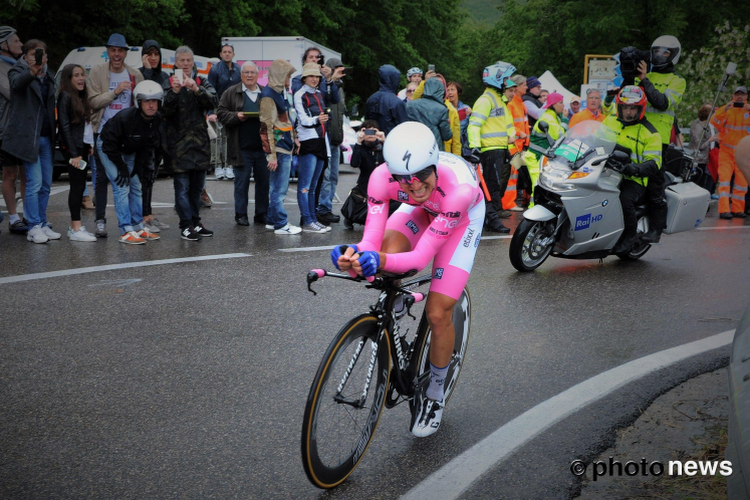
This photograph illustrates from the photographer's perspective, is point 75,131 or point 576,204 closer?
point 576,204

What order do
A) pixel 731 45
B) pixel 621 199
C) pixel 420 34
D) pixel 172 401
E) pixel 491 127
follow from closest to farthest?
pixel 172 401 < pixel 621 199 < pixel 491 127 < pixel 731 45 < pixel 420 34

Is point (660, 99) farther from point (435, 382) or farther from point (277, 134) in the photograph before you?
point (435, 382)

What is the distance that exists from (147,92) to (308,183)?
2.39 meters

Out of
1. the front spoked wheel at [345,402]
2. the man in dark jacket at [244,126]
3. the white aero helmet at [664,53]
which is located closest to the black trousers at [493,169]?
the white aero helmet at [664,53]

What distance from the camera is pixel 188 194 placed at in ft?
33.8

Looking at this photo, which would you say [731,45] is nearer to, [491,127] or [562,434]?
[491,127]

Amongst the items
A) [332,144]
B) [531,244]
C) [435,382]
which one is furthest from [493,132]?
[435,382]

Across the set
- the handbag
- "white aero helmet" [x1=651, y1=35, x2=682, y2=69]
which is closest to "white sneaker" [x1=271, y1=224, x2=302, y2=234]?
the handbag

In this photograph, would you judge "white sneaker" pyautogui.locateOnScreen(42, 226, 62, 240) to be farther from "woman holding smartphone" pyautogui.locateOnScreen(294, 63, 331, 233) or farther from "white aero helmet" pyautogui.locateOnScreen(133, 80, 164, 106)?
"woman holding smartphone" pyautogui.locateOnScreen(294, 63, 331, 233)

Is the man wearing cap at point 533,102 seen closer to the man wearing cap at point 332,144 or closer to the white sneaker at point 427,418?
the man wearing cap at point 332,144

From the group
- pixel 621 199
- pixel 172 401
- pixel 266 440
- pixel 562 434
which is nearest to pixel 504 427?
pixel 562 434

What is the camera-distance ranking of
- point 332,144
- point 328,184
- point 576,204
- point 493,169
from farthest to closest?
point 493,169
point 328,184
point 332,144
point 576,204

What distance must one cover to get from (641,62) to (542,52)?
45689 mm

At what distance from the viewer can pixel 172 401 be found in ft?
15.5
